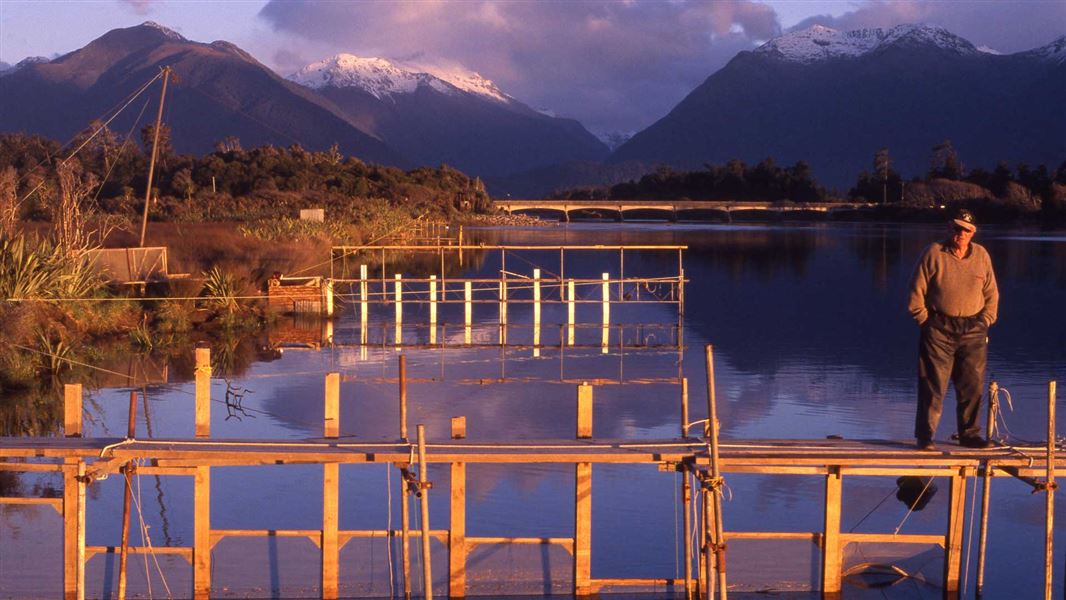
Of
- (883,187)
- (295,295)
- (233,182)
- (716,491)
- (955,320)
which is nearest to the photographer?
(716,491)

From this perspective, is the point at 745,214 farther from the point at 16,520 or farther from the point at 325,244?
the point at 16,520

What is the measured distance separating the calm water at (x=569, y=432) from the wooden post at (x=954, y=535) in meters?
0.21

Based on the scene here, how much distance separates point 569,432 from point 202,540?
710 cm

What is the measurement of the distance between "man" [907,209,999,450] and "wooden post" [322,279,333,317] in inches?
817

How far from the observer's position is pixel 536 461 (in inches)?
356

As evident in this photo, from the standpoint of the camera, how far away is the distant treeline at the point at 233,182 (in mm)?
59094

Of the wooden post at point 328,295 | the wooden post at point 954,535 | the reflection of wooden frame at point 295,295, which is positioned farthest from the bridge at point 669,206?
the wooden post at point 954,535

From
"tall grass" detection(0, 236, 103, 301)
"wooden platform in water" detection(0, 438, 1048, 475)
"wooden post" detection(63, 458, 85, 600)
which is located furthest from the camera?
"tall grass" detection(0, 236, 103, 301)

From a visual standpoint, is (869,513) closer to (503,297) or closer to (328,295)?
(503,297)

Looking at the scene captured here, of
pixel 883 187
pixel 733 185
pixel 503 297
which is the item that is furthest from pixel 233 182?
pixel 733 185

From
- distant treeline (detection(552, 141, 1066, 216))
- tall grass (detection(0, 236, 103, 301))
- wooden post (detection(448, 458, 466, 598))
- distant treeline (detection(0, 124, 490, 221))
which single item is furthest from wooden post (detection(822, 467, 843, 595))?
distant treeline (detection(552, 141, 1066, 216))

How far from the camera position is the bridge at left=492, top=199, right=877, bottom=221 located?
125 meters

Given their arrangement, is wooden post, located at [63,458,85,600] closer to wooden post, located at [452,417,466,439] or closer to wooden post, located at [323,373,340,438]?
wooden post, located at [323,373,340,438]

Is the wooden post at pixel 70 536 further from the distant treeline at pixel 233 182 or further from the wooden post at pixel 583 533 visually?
the distant treeline at pixel 233 182
